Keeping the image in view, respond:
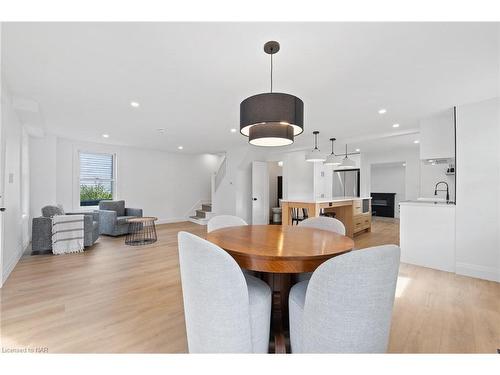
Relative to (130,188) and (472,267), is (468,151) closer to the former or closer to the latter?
(472,267)

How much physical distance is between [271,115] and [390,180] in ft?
31.1

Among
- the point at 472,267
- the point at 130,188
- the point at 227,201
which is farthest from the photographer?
the point at 227,201

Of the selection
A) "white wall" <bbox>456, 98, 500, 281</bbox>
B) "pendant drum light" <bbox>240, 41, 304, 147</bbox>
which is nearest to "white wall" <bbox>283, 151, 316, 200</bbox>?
"white wall" <bbox>456, 98, 500, 281</bbox>

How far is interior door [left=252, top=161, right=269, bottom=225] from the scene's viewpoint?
22.8 feet

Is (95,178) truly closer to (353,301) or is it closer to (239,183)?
(239,183)

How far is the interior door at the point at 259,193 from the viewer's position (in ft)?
22.8

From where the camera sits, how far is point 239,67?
89.3 inches

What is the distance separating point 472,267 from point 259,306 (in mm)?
3340

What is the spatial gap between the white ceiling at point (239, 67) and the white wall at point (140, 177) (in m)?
1.79

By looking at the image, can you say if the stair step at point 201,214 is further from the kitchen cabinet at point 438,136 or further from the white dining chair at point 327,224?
the kitchen cabinet at point 438,136

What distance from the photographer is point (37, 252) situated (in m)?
3.96

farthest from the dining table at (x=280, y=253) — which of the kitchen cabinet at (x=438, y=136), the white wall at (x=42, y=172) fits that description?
the white wall at (x=42, y=172)

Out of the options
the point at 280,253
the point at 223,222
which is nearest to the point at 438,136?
the point at 223,222
